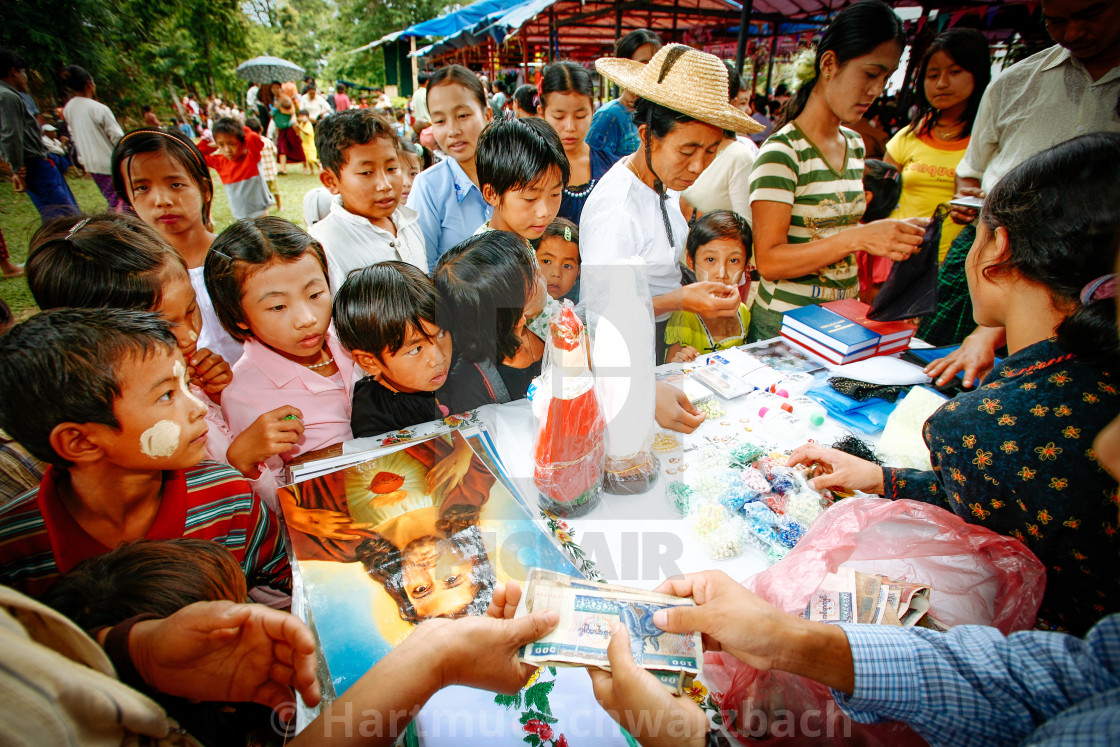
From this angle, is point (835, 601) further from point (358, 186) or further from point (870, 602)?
point (358, 186)

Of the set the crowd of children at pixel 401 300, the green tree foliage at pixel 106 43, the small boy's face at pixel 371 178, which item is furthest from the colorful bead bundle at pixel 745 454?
the green tree foliage at pixel 106 43

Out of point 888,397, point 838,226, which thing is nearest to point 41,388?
point 888,397

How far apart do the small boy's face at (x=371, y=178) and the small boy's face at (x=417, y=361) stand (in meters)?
0.96

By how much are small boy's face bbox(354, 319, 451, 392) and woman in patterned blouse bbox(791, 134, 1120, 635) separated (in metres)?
1.38

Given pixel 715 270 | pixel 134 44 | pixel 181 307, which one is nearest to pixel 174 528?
pixel 181 307

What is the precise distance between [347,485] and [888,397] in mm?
1767

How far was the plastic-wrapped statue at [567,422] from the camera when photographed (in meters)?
1.03

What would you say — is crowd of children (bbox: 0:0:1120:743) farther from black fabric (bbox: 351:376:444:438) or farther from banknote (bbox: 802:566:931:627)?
banknote (bbox: 802:566:931:627)

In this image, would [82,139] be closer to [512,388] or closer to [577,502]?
[512,388]

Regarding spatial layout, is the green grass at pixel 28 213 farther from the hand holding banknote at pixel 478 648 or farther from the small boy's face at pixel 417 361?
the hand holding banknote at pixel 478 648

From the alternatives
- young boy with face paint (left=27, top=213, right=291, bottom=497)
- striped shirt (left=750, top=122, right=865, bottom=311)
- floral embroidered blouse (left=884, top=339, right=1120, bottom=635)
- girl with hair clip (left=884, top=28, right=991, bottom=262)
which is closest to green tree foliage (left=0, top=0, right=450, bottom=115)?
young boy with face paint (left=27, top=213, right=291, bottom=497)

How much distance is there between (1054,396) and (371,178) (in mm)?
2390

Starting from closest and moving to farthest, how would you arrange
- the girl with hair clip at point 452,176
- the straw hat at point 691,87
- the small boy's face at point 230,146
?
the straw hat at point 691,87
the girl with hair clip at point 452,176
the small boy's face at point 230,146

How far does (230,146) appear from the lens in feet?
18.7
